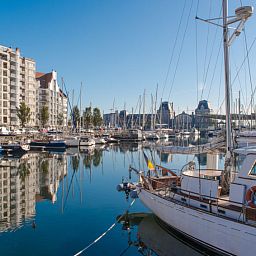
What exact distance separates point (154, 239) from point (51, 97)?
13650 cm

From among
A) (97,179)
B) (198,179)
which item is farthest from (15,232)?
(97,179)

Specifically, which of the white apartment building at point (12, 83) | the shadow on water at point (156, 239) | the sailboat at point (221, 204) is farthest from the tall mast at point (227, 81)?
the white apartment building at point (12, 83)

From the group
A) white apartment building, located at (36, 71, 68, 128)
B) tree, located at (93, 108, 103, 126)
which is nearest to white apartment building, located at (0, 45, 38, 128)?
white apartment building, located at (36, 71, 68, 128)

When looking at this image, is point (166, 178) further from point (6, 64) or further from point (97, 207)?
point (6, 64)

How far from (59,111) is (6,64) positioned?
49.3 metres

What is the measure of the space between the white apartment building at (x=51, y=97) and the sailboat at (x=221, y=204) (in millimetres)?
124432

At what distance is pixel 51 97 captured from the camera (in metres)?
145

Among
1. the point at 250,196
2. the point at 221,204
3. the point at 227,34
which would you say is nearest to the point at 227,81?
the point at 227,34

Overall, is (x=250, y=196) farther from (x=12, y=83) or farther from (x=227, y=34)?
(x=12, y=83)

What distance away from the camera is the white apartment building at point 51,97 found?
140 meters

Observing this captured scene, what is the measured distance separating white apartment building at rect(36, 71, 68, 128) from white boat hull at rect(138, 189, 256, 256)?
125m

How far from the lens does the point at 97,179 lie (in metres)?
35.7

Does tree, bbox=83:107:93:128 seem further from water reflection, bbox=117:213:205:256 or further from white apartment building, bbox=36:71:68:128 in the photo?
water reflection, bbox=117:213:205:256

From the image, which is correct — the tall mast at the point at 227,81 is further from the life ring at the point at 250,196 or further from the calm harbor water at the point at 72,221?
the calm harbor water at the point at 72,221
